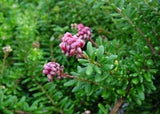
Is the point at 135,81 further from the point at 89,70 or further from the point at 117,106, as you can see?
the point at 89,70

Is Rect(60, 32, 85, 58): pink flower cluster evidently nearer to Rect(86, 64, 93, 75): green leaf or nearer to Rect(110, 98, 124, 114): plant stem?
Rect(86, 64, 93, 75): green leaf

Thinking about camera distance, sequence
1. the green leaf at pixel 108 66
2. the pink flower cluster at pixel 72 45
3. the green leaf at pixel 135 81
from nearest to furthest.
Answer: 1. the pink flower cluster at pixel 72 45
2. the green leaf at pixel 108 66
3. the green leaf at pixel 135 81

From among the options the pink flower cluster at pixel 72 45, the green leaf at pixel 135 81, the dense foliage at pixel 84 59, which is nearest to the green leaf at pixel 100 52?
the dense foliage at pixel 84 59

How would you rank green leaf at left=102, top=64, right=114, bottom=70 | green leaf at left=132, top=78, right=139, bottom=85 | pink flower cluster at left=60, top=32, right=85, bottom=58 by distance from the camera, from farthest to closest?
Answer: green leaf at left=132, top=78, right=139, bottom=85
green leaf at left=102, top=64, right=114, bottom=70
pink flower cluster at left=60, top=32, right=85, bottom=58

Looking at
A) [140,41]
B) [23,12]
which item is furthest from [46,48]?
[140,41]

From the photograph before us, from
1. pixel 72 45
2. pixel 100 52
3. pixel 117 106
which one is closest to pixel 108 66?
pixel 100 52

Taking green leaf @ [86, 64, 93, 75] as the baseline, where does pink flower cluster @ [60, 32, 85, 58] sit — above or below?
above

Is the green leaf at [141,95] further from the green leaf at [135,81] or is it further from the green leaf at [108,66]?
the green leaf at [108,66]

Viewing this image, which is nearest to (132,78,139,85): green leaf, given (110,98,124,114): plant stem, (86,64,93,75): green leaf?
(110,98,124,114): plant stem

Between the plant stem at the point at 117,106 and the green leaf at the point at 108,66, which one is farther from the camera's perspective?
the plant stem at the point at 117,106

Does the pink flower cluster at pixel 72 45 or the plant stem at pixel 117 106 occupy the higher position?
the pink flower cluster at pixel 72 45
